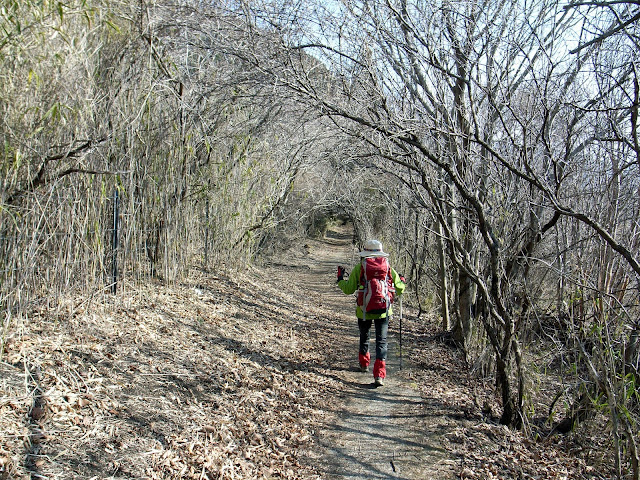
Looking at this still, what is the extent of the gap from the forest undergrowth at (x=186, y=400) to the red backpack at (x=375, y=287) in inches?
40.8

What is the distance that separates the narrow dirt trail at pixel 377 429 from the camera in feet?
13.1

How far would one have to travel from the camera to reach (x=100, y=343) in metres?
4.51

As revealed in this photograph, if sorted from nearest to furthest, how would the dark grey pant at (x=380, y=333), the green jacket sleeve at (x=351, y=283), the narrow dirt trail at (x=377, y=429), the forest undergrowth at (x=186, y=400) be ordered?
the forest undergrowth at (x=186, y=400) < the narrow dirt trail at (x=377, y=429) < the dark grey pant at (x=380, y=333) < the green jacket sleeve at (x=351, y=283)

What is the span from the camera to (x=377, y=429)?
15.4 feet

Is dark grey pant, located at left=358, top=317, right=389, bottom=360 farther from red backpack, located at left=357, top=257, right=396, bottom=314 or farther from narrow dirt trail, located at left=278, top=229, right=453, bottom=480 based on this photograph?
narrow dirt trail, located at left=278, top=229, right=453, bottom=480

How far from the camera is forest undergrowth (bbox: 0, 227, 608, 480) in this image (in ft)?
10.3

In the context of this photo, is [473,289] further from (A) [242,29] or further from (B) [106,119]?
(B) [106,119]

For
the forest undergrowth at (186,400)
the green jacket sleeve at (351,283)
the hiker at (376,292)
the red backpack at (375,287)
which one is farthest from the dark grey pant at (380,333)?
the forest undergrowth at (186,400)

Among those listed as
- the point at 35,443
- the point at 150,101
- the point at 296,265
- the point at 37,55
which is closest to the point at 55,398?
the point at 35,443

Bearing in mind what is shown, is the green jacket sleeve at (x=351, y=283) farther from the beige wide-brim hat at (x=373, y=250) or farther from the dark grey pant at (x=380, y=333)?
the dark grey pant at (x=380, y=333)

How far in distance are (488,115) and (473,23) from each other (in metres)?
1.06

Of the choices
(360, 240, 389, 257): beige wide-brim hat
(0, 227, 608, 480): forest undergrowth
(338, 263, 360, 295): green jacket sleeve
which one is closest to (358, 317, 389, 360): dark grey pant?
(338, 263, 360, 295): green jacket sleeve

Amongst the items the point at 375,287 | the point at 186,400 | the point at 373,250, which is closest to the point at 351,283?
the point at 375,287

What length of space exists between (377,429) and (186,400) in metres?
1.82
